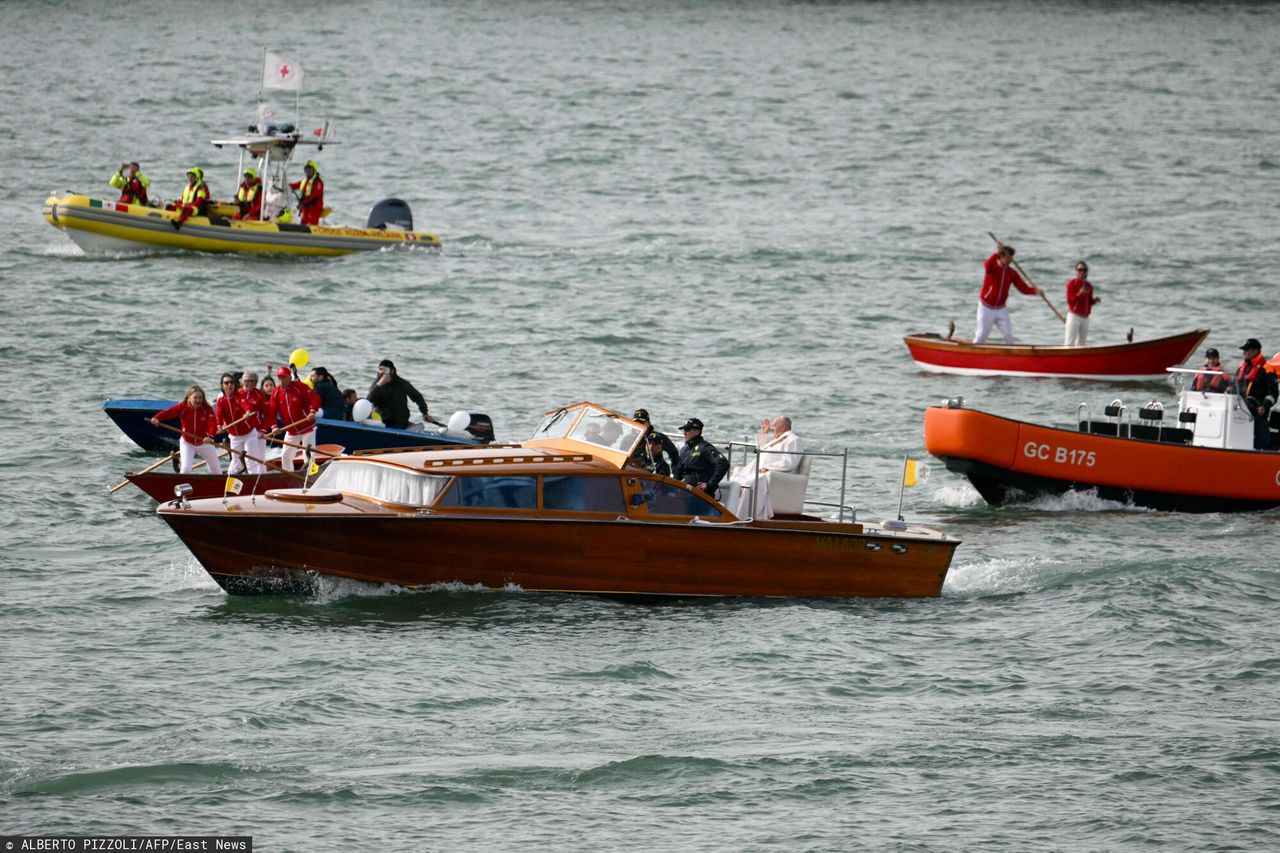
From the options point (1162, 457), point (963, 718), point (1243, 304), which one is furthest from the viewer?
point (1243, 304)

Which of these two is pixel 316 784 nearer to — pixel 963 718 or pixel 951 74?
pixel 963 718

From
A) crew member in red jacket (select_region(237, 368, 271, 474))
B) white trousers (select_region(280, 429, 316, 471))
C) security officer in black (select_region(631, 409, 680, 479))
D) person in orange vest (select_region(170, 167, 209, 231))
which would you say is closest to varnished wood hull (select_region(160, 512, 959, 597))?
security officer in black (select_region(631, 409, 680, 479))

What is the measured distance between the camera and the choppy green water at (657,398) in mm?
14484

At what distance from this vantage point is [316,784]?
14.2 m

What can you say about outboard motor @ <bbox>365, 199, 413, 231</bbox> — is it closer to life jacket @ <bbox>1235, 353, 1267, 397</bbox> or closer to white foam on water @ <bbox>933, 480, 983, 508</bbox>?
white foam on water @ <bbox>933, 480, 983, 508</bbox>

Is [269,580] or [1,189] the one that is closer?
[269,580]

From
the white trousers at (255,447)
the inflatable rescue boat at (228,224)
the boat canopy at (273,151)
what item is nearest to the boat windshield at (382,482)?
the white trousers at (255,447)

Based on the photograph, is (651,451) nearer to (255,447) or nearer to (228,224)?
(255,447)

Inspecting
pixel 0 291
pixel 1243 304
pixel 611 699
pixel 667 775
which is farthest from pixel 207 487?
pixel 1243 304

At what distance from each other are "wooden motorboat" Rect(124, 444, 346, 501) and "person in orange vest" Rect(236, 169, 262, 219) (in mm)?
18942

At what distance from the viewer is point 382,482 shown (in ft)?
60.6

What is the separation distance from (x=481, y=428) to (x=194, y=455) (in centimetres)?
380

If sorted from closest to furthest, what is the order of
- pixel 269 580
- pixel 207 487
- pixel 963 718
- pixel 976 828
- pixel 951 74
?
pixel 976 828, pixel 963 718, pixel 269 580, pixel 207 487, pixel 951 74

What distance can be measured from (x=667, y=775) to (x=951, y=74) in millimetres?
61510
